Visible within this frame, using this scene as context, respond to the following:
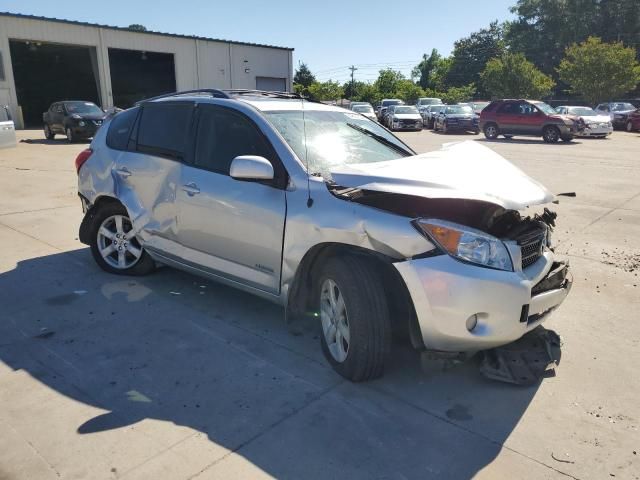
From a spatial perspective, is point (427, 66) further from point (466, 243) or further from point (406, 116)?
point (466, 243)

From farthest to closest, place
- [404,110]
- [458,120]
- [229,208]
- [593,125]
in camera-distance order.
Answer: [404,110] → [458,120] → [593,125] → [229,208]

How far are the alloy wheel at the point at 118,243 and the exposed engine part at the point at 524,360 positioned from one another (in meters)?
3.35

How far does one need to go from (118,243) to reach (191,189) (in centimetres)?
142

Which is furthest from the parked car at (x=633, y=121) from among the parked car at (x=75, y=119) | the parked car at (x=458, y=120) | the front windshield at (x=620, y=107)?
the parked car at (x=75, y=119)

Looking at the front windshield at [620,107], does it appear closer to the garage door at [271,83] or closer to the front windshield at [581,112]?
the front windshield at [581,112]

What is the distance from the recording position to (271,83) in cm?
4119

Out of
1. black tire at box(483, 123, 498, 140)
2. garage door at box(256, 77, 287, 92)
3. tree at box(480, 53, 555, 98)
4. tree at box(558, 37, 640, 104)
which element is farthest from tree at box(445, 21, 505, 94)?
black tire at box(483, 123, 498, 140)

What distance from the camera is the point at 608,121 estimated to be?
2352 cm

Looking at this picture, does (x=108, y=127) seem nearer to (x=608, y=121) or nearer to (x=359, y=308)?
(x=359, y=308)

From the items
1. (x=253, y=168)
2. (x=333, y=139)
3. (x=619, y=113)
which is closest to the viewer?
(x=253, y=168)

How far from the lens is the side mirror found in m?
3.53

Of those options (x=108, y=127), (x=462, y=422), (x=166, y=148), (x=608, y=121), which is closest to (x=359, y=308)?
(x=462, y=422)

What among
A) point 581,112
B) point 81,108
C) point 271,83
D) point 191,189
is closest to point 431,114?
point 581,112

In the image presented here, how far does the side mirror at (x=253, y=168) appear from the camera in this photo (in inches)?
139
